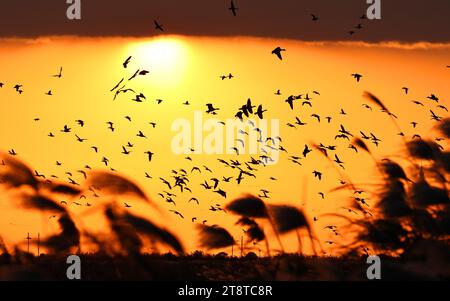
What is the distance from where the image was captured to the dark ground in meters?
21.2

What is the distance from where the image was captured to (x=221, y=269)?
28.4 m

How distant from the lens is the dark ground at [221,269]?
21.2m

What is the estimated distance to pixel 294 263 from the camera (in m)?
24.7
